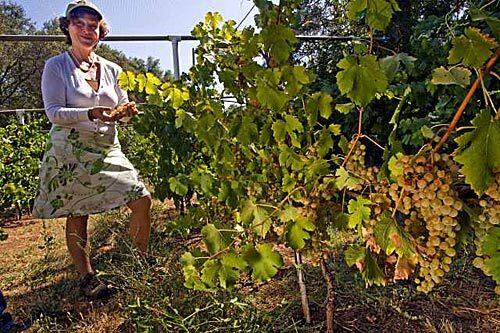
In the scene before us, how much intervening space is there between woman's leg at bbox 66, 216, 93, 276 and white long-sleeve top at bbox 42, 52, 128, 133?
0.52 m

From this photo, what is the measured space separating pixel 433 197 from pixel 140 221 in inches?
73.6

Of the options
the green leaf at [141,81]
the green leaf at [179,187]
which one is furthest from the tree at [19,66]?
the green leaf at [141,81]

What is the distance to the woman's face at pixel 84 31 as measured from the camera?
208cm

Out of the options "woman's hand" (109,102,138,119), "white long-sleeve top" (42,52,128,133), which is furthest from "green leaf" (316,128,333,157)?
"white long-sleeve top" (42,52,128,133)

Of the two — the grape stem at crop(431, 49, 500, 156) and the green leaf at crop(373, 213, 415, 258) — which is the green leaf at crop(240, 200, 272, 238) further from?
the grape stem at crop(431, 49, 500, 156)

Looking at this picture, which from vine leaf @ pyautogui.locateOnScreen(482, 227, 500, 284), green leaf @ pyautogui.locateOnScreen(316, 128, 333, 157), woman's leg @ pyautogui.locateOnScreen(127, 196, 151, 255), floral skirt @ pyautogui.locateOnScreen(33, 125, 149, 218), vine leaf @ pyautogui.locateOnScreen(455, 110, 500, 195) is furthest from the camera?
woman's leg @ pyautogui.locateOnScreen(127, 196, 151, 255)

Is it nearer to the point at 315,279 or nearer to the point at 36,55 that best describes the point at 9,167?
the point at 315,279

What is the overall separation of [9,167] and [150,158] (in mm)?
2208

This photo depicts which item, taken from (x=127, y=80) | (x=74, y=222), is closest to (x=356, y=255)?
(x=127, y=80)

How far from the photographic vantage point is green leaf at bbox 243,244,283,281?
0.91m

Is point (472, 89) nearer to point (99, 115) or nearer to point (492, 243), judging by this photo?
point (492, 243)

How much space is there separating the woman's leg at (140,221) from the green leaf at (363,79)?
175 cm

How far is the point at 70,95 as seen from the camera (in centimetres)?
211

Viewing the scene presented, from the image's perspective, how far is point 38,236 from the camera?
387 centimetres
